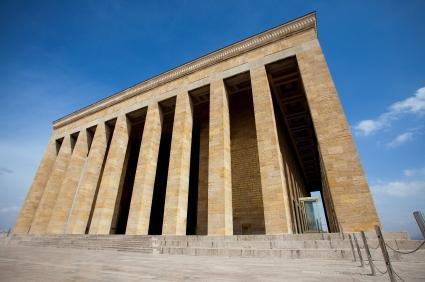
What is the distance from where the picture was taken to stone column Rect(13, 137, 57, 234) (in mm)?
17219

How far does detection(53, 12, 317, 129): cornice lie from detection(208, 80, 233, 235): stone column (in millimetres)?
2096

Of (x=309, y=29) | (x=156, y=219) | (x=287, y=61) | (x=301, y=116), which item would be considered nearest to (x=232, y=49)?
(x=287, y=61)

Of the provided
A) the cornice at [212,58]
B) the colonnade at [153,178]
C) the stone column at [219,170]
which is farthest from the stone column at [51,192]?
the stone column at [219,170]

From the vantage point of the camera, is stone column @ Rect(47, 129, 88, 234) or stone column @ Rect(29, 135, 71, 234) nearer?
stone column @ Rect(47, 129, 88, 234)

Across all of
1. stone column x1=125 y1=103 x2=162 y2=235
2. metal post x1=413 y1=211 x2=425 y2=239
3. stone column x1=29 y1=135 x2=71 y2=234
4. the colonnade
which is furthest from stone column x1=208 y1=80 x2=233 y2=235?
stone column x1=29 y1=135 x2=71 y2=234

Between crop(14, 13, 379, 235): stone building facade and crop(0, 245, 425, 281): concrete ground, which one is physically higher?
crop(14, 13, 379, 235): stone building facade

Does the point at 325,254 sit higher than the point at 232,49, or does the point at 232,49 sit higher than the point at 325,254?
the point at 232,49

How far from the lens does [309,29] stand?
11.6 metres

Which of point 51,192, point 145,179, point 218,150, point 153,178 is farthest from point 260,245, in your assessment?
point 51,192

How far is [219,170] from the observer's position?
34.9 ft

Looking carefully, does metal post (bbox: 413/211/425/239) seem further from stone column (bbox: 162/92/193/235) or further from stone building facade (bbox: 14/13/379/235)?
stone column (bbox: 162/92/193/235)

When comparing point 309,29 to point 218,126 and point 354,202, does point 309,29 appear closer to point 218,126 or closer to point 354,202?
point 218,126

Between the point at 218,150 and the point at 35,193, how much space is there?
17584 millimetres

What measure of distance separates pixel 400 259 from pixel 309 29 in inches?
438
